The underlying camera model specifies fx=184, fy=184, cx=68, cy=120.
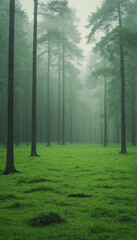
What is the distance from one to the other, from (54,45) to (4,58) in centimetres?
672

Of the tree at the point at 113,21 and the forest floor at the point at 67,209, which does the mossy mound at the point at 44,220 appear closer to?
the forest floor at the point at 67,209

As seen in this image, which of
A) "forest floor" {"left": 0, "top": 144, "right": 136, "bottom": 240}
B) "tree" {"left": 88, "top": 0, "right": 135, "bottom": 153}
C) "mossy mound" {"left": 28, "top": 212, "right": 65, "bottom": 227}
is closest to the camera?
"forest floor" {"left": 0, "top": 144, "right": 136, "bottom": 240}

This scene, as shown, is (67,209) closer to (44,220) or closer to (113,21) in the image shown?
(44,220)

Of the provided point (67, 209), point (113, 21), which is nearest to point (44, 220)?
point (67, 209)

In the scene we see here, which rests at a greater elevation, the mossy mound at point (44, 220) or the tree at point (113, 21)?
the tree at point (113, 21)

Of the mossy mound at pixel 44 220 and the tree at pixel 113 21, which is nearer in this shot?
the mossy mound at pixel 44 220

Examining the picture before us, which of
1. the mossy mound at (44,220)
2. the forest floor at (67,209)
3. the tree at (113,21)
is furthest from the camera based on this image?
the tree at (113,21)

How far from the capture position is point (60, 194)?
5355mm

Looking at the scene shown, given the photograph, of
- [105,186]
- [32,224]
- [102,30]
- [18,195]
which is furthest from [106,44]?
[32,224]

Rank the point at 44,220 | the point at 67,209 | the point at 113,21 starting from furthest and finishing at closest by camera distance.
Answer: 1. the point at 113,21
2. the point at 67,209
3. the point at 44,220

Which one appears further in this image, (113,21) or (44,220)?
(113,21)

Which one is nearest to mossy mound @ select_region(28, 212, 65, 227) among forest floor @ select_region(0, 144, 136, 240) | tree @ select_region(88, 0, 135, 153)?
forest floor @ select_region(0, 144, 136, 240)

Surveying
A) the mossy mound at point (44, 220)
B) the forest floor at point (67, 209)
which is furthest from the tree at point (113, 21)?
the mossy mound at point (44, 220)

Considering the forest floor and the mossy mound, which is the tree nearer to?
the forest floor
